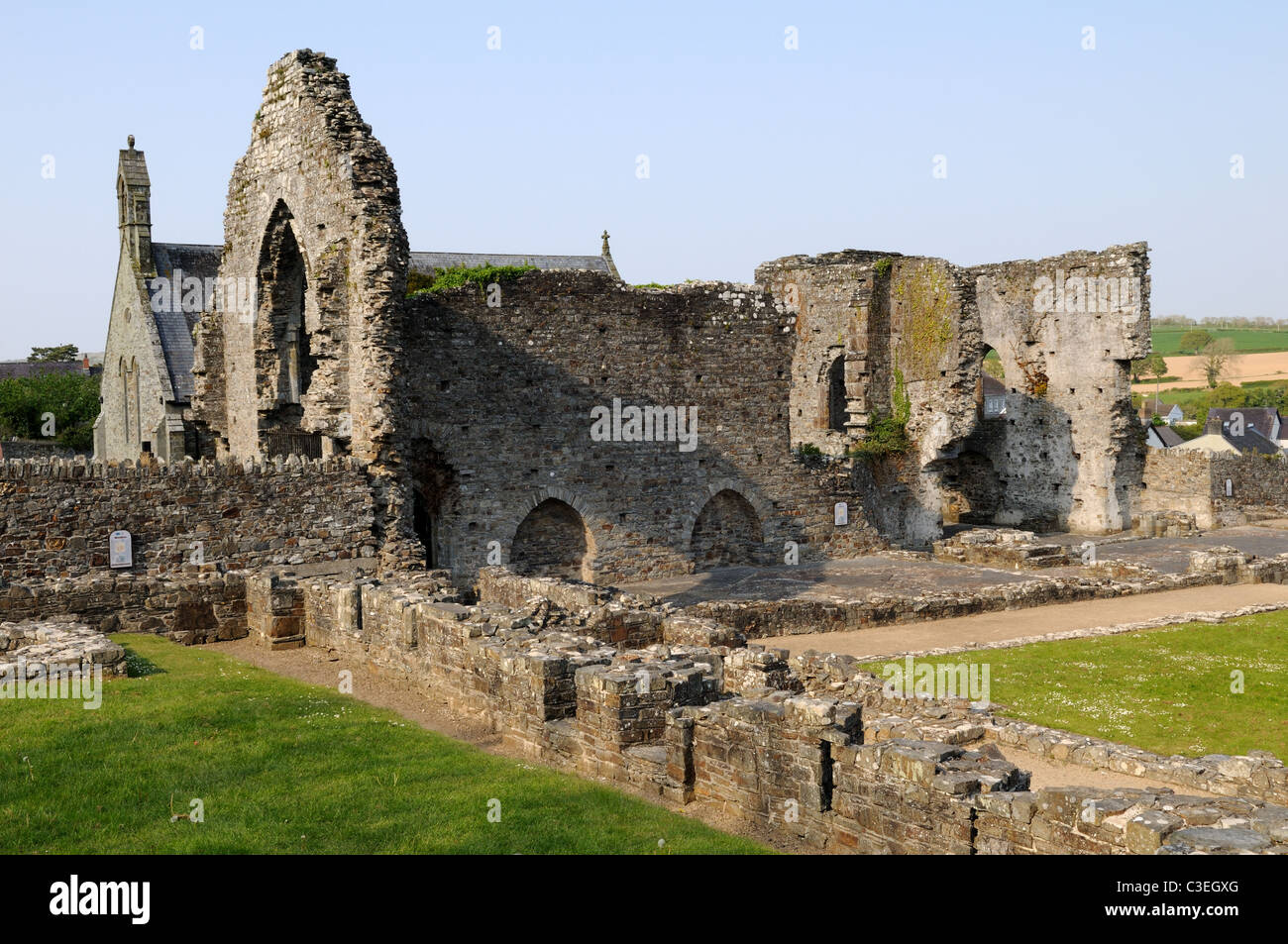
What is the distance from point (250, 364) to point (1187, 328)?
475ft

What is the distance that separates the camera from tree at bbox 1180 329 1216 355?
128 m

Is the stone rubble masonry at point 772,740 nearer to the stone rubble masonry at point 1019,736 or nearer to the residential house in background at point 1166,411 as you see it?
the stone rubble masonry at point 1019,736

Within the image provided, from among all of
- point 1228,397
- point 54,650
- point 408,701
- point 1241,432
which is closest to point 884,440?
point 408,701

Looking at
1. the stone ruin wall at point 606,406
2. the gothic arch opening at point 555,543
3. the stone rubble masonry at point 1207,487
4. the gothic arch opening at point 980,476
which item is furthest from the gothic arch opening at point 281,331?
the stone rubble masonry at point 1207,487

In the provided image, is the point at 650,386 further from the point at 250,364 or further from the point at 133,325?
the point at 133,325

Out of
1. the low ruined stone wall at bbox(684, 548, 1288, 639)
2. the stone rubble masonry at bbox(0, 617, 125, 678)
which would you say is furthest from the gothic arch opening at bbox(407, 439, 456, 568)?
the stone rubble masonry at bbox(0, 617, 125, 678)

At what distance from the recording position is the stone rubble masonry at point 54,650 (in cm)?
1105

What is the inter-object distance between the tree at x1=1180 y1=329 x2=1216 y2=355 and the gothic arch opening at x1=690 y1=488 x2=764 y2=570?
116163 mm

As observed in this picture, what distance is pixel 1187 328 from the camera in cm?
14688

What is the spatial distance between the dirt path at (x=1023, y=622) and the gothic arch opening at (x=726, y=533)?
6340 millimetres

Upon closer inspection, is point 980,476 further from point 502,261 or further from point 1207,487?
point 502,261

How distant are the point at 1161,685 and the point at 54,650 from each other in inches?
462

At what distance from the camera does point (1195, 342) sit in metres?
130
